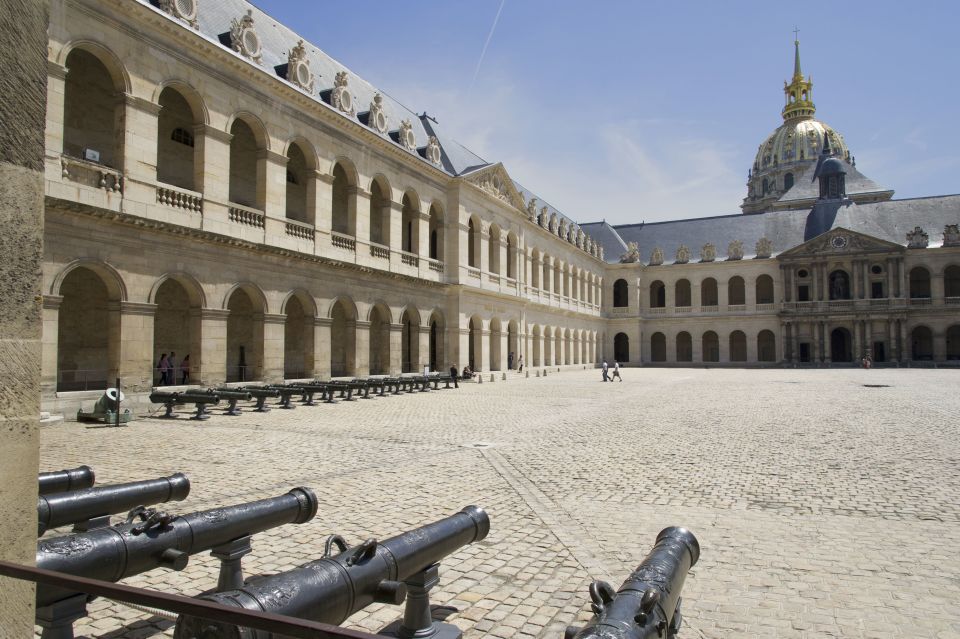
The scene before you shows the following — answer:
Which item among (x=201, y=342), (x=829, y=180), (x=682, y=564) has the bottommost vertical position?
(x=682, y=564)

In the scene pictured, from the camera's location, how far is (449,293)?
33.0m

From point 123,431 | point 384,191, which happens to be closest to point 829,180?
point 384,191

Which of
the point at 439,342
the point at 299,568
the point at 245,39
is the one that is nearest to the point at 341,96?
the point at 245,39

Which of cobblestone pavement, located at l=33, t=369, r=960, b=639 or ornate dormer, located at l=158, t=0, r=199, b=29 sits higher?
ornate dormer, located at l=158, t=0, r=199, b=29

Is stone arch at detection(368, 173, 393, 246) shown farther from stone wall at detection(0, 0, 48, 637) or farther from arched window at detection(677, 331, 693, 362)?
arched window at detection(677, 331, 693, 362)

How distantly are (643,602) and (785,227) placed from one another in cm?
6893

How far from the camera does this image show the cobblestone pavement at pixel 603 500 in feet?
15.0

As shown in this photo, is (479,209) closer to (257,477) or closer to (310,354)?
(310,354)

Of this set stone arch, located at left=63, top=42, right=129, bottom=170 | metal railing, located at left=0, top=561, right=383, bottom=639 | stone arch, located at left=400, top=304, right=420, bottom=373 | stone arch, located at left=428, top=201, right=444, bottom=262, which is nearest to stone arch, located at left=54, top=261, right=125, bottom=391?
stone arch, located at left=63, top=42, right=129, bottom=170

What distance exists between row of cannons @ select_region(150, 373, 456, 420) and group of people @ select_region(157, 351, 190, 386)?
2.27 metres

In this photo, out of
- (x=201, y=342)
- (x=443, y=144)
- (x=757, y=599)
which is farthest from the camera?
(x=443, y=144)

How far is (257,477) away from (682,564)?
6418 millimetres

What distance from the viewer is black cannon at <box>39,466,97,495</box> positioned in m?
5.29

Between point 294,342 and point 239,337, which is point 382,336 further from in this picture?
point 239,337
